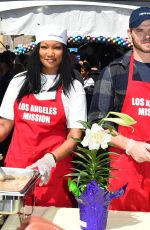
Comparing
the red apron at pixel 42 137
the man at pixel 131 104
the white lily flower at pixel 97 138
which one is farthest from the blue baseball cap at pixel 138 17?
the white lily flower at pixel 97 138

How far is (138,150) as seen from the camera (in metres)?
1.65

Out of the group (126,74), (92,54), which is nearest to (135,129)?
(126,74)

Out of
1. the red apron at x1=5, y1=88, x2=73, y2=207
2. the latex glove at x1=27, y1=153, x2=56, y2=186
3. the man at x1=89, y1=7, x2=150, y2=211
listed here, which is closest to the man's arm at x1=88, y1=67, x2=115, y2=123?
the man at x1=89, y1=7, x2=150, y2=211

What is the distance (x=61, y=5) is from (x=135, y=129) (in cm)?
177

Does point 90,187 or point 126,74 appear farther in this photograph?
point 126,74

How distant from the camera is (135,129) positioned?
1.78 m

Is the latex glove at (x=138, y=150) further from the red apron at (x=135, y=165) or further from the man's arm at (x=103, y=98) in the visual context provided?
the man's arm at (x=103, y=98)

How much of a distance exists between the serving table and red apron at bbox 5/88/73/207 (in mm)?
206

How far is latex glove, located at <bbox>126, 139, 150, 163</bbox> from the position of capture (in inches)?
64.7

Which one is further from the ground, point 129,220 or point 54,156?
point 54,156

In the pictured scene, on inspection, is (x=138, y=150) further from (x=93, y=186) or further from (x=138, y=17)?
(x=138, y=17)

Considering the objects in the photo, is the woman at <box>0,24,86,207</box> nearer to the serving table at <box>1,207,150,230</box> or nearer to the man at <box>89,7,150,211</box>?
the man at <box>89,7,150,211</box>

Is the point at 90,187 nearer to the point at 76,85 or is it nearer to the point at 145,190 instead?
the point at 145,190

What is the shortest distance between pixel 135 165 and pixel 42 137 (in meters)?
0.43
